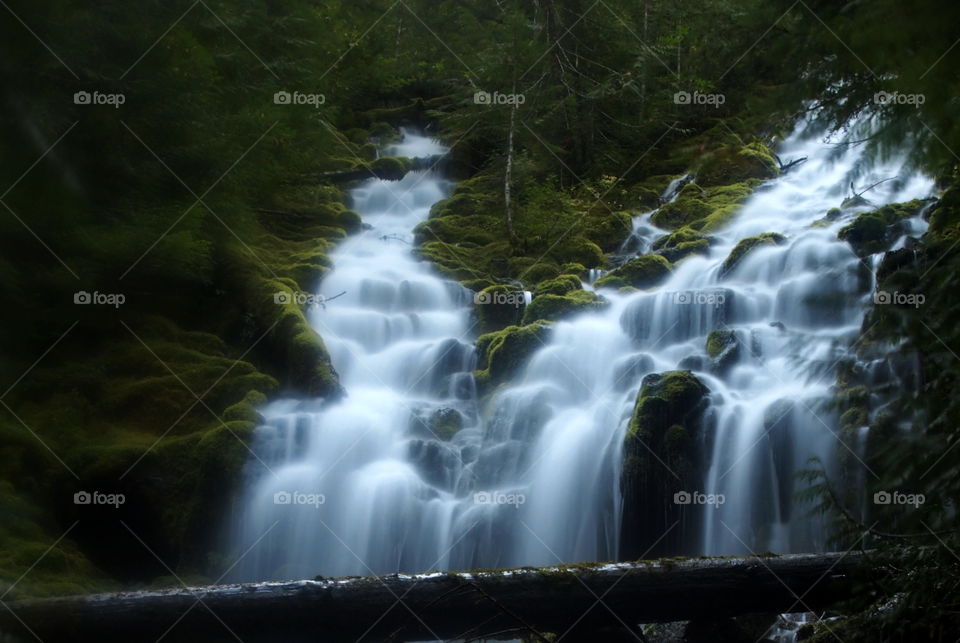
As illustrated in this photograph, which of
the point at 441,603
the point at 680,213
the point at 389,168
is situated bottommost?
the point at 441,603

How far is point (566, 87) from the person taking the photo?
1460 centimetres

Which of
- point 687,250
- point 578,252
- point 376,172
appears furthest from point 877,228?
point 376,172

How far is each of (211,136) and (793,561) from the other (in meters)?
8.03

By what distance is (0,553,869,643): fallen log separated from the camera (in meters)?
4.50

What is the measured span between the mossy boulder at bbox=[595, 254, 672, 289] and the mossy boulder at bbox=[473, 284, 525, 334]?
1448 mm

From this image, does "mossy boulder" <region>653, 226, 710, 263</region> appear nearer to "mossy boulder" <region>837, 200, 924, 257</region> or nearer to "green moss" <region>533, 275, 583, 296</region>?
"green moss" <region>533, 275, 583, 296</region>

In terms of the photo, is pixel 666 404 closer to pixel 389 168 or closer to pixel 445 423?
pixel 445 423

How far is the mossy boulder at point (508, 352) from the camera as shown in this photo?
1025 cm

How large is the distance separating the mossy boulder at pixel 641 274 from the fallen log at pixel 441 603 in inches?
302

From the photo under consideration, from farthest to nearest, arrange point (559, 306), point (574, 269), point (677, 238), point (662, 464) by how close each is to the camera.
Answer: point (677, 238), point (574, 269), point (559, 306), point (662, 464)

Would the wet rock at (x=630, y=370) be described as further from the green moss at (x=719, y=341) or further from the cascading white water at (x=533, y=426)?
the green moss at (x=719, y=341)

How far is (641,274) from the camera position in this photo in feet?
39.9

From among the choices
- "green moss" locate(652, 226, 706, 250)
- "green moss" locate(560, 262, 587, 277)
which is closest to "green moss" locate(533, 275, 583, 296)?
"green moss" locate(560, 262, 587, 277)

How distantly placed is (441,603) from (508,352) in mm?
6001
